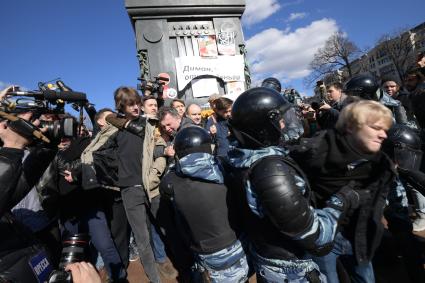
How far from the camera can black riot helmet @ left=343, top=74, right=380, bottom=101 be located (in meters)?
3.32

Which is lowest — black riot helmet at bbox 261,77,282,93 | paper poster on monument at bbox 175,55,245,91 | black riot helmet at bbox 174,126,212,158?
black riot helmet at bbox 174,126,212,158

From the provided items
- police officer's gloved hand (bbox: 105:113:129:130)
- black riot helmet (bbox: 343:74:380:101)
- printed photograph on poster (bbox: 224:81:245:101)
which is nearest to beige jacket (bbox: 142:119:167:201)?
police officer's gloved hand (bbox: 105:113:129:130)

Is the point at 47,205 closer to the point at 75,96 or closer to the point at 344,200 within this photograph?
the point at 75,96

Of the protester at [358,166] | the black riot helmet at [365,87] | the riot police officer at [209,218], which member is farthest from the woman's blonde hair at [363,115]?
the black riot helmet at [365,87]

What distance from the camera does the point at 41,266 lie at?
1.53 metres

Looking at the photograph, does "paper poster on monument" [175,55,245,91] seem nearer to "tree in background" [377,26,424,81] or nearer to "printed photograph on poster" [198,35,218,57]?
"printed photograph on poster" [198,35,218,57]

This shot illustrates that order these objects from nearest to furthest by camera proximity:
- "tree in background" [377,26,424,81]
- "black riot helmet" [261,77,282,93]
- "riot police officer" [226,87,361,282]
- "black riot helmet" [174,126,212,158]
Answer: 1. "riot police officer" [226,87,361,282]
2. "black riot helmet" [174,126,212,158]
3. "black riot helmet" [261,77,282,93]
4. "tree in background" [377,26,424,81]

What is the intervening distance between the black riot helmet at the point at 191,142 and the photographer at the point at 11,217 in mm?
1068

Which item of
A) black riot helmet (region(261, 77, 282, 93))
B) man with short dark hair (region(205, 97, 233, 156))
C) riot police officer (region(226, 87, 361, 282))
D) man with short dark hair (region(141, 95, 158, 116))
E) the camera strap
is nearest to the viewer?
riot police officer (region(226, 87, 361, 282))

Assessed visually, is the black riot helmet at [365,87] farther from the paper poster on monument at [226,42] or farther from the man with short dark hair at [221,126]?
the paper poster on monument at [226,42]

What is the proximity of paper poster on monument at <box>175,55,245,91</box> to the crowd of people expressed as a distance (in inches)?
139

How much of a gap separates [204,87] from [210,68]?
19.4 inches

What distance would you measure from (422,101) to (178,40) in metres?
5.17

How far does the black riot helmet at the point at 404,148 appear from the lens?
82.5 inches
